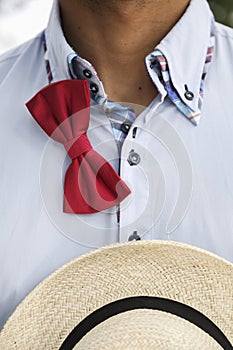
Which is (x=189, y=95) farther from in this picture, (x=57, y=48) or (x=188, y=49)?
(x=57, y=48)

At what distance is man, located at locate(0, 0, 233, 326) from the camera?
1821mm

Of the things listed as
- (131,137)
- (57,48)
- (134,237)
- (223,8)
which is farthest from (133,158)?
(223,8)

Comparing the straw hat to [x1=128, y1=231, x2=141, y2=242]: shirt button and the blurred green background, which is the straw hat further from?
the blurred green background

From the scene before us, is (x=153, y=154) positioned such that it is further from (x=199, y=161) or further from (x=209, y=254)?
(x=209, y=254)

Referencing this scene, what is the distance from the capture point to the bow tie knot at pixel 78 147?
6.00ft

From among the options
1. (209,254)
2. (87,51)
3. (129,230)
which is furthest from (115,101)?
(209,254)

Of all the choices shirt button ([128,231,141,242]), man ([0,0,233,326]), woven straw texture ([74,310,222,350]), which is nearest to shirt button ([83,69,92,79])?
man ([0,0,233,326])

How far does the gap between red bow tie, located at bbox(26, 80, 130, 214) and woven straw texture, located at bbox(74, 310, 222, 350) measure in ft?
0.92

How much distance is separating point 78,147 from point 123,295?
304mm

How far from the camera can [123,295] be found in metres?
1.70

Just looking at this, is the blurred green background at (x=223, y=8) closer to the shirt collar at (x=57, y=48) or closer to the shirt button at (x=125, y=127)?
the shirt collar at (x=57, y=48)

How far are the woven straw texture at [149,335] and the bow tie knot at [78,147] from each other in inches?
13.9

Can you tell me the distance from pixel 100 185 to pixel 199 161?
191 millimetres

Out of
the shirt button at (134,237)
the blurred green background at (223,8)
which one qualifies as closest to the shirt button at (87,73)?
the shirt button at (134,237)
